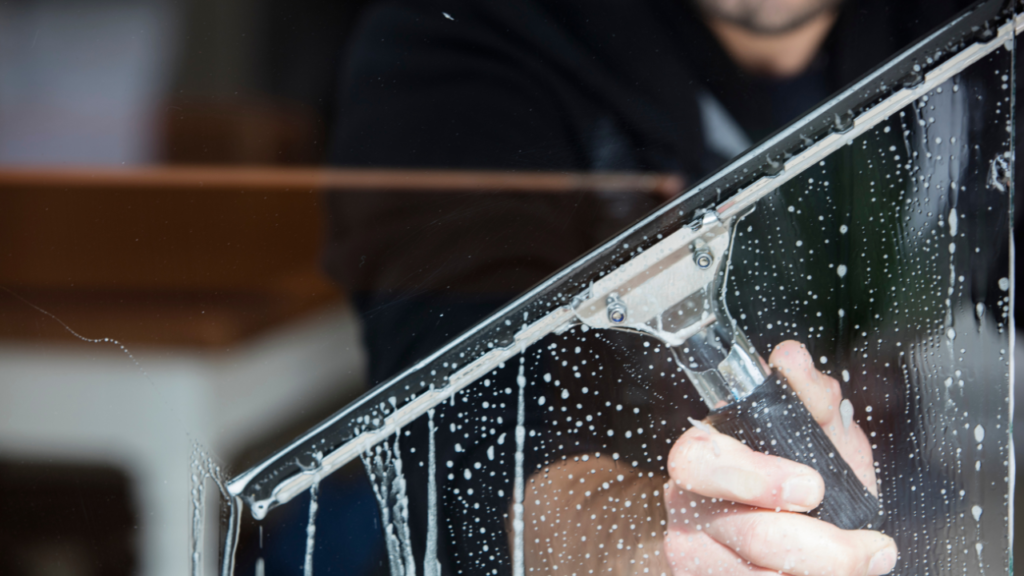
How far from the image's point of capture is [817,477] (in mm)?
359

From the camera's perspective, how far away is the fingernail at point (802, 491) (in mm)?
356

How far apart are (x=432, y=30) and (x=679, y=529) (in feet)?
1.09

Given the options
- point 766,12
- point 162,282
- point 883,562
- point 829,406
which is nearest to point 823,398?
point 829,406

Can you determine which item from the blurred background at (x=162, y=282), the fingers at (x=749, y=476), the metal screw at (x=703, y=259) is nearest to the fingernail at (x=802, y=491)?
the fingers at (x=749, y=476)

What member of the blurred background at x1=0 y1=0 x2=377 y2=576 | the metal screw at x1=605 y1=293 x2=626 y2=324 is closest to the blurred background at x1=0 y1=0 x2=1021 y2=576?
the blurred background at x1=0 y1=0 x2=377 y2=576

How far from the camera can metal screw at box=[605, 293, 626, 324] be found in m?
0.36

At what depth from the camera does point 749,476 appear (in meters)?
0.36

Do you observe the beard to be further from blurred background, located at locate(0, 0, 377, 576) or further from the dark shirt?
blurred background, located at locate(0, 0, 377, 576)

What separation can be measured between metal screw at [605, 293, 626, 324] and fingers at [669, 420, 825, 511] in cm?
8

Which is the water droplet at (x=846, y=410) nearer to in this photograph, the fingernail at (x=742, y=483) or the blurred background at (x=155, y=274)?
the fingernail at (x=742, y=483)

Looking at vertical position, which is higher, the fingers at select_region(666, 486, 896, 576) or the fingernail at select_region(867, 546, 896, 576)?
the fingers at select_region(666, 486, 896, 576)

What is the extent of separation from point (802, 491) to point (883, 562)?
0.08 meters

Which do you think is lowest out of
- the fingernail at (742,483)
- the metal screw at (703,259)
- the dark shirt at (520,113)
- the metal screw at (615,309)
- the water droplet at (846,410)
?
the fingernail at (742,483)

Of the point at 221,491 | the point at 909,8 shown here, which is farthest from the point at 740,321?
the point at 221,491
